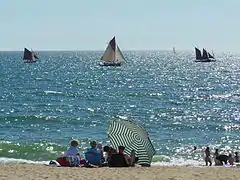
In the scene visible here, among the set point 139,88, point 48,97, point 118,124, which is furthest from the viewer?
point 139,88

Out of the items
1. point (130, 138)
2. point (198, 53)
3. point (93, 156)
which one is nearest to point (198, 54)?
point (198, 53)

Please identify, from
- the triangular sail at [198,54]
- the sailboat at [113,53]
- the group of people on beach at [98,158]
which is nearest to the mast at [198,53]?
the triangular sail at [198,54]

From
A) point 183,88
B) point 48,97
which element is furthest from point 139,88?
point 48,97

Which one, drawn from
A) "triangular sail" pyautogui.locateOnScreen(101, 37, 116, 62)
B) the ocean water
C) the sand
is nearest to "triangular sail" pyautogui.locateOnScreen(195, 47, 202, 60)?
"triangular sail" pyautogui.locateOnScreen(101, 37, 116, 62)

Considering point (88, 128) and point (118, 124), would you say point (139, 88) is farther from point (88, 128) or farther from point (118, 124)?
point (118, 124)

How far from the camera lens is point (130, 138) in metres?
17.1

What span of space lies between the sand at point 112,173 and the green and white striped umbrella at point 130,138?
1.43m

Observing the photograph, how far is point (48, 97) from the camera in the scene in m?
59.7

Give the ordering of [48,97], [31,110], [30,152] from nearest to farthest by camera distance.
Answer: [30,152] → [31,110] → [48,97]

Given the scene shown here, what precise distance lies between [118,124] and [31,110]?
103ft

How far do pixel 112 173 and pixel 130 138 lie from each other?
9.10 ft

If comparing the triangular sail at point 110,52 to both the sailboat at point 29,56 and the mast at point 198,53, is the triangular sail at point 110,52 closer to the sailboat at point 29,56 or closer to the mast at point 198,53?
the mast at point 198,53

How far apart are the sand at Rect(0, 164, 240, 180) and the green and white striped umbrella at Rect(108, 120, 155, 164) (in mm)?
1427

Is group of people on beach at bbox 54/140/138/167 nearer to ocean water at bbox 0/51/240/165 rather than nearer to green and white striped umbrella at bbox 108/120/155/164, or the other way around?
green and white striped umbrella at bbox 108/120/155/164
